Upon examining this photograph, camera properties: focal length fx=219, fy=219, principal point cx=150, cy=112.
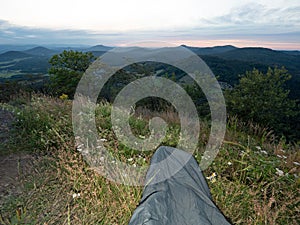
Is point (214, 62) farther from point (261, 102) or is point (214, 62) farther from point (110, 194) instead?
point (110, 194)

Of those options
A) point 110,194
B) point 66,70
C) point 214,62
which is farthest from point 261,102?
point 214,62

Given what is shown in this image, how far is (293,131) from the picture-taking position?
26.8 m

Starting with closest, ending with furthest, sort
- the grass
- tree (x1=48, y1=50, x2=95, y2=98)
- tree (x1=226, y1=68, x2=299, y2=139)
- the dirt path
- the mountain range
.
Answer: the grass → the dirt path → tree (x1=48, y1=50, x2=95, y2=98) → tree (x1=226, y1=68, x2=299, y2=139) → the mountain range

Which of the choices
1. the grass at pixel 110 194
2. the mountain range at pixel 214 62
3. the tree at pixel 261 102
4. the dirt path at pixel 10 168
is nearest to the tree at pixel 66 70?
the mountain range at pixel 214 62

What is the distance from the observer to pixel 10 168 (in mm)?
2996

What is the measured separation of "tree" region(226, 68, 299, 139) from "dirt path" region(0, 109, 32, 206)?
21287 millimetres

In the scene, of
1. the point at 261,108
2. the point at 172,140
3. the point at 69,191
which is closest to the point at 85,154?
the point at 69,191

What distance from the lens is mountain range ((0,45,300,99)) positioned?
4866 cm

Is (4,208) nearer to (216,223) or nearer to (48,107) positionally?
(216,223)

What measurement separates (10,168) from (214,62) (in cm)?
7163

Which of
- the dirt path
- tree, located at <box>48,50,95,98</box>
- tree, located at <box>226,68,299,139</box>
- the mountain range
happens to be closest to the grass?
the dirt path

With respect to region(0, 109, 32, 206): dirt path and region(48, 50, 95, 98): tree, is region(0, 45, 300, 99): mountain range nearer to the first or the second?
region(48, 50, 95, 98): tree

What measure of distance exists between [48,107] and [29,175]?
199 centimetres

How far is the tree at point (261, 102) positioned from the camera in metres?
22.6
